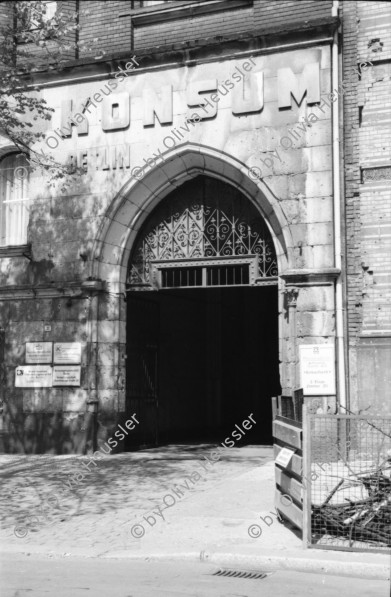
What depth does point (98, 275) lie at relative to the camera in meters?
14.6

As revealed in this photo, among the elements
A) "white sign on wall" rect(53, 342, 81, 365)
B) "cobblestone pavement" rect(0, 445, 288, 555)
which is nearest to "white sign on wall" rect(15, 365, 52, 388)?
"white sign on wall" rect(53, 342, 81, 365)

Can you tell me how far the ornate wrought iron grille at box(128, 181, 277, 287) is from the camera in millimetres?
14078

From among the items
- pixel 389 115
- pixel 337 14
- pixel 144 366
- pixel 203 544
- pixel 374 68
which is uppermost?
pixel 337 14

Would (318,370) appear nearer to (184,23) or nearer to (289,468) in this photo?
(289,468)

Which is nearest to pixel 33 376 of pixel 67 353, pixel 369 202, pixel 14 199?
pixel 67 353

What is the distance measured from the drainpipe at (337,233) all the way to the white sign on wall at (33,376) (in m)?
5.56

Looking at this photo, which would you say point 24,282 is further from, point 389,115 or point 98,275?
point 389,115

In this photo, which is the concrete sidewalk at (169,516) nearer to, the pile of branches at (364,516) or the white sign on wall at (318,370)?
the pile of branches at (364,516)

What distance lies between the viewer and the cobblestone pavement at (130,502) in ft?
25.8

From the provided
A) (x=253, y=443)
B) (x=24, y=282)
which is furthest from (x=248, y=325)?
(x=24, y=282)

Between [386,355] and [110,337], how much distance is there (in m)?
5.16

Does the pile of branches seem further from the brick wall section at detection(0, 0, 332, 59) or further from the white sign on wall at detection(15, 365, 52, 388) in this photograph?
the brick wall section at detection(0, 0, 332, 59)

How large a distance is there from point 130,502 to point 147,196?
6.75 m

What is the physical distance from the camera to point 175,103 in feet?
46.8
